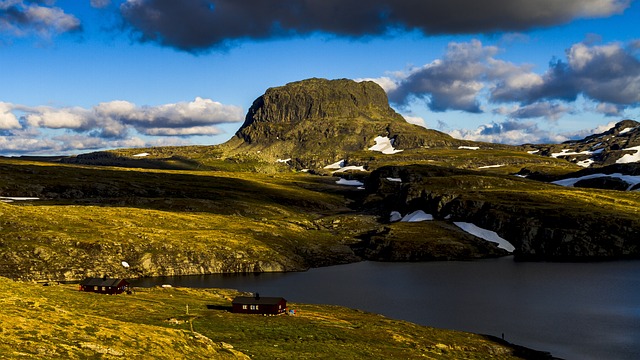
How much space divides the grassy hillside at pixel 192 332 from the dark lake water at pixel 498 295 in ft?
40.4

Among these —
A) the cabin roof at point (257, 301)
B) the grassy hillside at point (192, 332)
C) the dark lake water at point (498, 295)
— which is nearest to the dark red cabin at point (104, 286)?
the grassy hillside at point (192, 332)

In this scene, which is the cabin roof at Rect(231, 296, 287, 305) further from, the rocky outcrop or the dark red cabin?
the rocky outcrop

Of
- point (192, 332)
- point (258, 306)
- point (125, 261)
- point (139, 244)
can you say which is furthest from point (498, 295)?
point (139, 244)

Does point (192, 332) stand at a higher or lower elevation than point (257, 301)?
higher

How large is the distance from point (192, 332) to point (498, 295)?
83495 millimetres

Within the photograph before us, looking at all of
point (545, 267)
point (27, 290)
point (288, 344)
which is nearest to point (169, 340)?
point (288, 344)

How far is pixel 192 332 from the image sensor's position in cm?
5738

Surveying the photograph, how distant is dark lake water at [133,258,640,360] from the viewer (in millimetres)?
85938

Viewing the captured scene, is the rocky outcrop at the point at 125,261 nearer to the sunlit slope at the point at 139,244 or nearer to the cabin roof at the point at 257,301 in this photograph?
the sunlit slope at the point at 139,244

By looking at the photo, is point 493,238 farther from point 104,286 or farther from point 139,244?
point 104,286

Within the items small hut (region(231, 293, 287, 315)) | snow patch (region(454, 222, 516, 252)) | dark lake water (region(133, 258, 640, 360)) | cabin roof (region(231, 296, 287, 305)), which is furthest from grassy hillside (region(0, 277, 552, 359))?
snow patch (region(454, 222, 516, 252))

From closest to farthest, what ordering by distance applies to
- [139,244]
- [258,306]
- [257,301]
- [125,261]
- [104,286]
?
[258,306], [257,301], [104,286], [125,261], [139,244]

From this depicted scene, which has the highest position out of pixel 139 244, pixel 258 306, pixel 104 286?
pixel 258 306

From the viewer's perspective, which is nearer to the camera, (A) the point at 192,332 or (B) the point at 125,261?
(A) the point at 192,332
